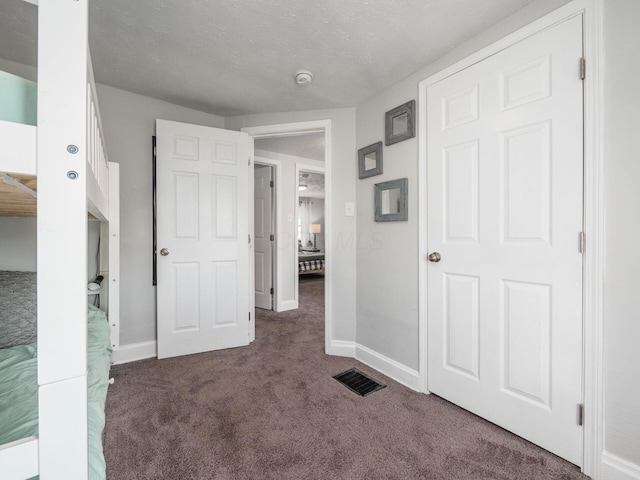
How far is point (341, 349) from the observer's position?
2508 mm

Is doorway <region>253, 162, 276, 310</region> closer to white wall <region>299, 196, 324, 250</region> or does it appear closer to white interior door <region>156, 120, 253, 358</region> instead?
white interior door <region>156, 120, 253, 358</region>

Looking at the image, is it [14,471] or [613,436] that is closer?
[14,471]

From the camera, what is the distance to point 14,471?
20.5 inches

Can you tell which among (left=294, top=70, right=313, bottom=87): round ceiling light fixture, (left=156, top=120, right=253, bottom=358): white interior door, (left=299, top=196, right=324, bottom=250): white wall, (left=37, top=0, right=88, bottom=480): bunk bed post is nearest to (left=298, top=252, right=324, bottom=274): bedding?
(left=299, top=196, right=324, bottom=250): white wall

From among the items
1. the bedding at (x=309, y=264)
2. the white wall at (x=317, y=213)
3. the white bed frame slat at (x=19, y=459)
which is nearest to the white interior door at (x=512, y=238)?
the white bed frame slat at (x=19, y=459)

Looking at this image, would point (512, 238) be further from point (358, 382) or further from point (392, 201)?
point (358, 382)

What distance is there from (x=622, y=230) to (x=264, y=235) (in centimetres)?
359

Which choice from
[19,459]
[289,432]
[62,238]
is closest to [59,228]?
[62,238]

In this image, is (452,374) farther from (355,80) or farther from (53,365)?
(355,80)

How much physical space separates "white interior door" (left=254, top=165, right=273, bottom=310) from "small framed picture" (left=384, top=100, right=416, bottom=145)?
225 cm

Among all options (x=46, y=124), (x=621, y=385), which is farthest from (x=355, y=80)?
(x=621, y=385)

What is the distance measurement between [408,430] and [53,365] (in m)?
1.56

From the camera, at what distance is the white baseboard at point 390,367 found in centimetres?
197

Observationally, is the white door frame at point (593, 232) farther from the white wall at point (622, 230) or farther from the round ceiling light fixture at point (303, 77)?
the round ceiling light fixture at point (303, 77)
